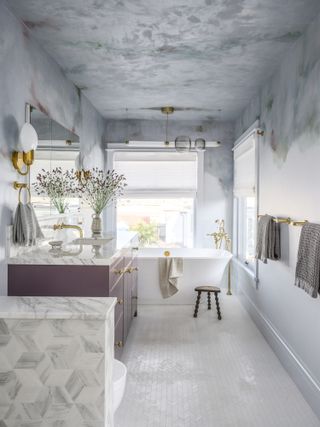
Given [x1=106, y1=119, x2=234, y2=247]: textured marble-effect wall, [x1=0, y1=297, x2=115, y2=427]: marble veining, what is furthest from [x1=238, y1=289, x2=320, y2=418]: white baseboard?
[x1=106, y1=119, x2=234, y2=247]: textured marble-effect wall

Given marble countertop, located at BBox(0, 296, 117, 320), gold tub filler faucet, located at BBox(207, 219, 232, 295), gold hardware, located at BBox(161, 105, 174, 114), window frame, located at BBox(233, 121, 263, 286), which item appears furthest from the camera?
gold tub filler faucet, located at BBox(207, 219, 232, 295)

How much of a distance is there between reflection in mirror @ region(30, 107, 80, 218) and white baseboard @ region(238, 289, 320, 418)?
2156 mm

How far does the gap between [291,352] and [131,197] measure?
351 centimetres

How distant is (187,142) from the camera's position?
15.7 ft

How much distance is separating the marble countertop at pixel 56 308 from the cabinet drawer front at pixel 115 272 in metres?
0.81

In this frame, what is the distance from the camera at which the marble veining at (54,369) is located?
170 cm

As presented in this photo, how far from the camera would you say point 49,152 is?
10.6 ft

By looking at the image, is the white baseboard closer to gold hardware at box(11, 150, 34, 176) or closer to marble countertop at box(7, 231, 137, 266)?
marble countertop at box(7, 231, 137, 266)

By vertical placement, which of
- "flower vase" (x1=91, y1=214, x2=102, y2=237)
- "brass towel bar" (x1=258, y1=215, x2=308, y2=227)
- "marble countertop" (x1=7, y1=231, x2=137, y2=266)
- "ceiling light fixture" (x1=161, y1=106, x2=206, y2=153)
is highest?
"ceiling light fixture" (x1=161, y1=106, x2=206, y2=153)

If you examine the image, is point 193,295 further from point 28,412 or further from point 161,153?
point 28,412

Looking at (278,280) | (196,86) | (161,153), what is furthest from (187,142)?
(278,280)

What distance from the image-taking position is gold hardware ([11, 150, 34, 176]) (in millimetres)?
2600

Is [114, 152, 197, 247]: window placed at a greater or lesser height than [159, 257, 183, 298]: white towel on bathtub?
greater

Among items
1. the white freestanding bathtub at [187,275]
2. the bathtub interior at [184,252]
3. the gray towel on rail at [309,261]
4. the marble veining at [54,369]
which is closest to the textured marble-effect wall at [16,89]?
the marble veining at [54,369]
